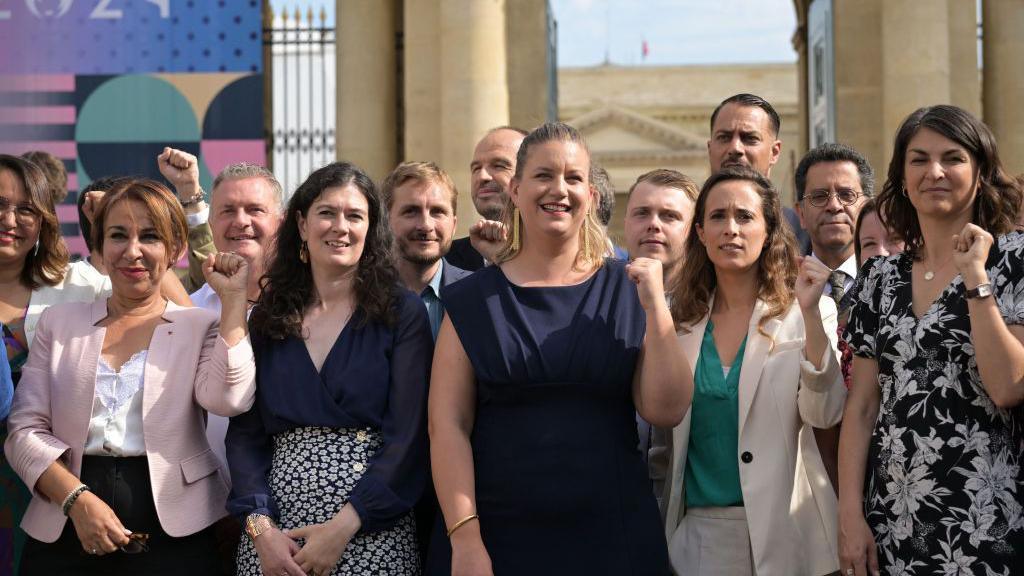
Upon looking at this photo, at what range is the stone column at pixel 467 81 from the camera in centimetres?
1284

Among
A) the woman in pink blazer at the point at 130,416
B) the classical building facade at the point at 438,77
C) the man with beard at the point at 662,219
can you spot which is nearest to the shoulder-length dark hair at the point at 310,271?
the woman in pink blazer at the point at 130,416

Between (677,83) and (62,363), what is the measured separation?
33.6 meters

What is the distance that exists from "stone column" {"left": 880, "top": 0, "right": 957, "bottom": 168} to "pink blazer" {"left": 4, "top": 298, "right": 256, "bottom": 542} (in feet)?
32.1

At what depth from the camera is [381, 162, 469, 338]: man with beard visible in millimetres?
5016

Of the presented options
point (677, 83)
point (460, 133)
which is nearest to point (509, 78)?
point (460, 133)

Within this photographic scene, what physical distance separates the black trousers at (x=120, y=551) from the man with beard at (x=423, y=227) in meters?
1.35

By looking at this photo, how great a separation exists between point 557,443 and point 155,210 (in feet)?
5.56

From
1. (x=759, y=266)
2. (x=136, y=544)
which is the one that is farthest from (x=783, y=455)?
(x=136, y=544)

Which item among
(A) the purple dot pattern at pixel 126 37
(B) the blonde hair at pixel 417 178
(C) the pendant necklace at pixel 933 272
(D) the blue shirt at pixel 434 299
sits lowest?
(D) the blue shirt at pixel 434 299

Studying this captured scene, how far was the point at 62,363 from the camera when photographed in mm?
4172

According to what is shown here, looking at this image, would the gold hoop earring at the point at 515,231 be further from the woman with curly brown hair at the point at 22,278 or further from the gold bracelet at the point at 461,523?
the woman with curly brown hair at the point at 22,278

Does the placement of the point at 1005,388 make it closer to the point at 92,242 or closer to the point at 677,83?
the point at 92,242

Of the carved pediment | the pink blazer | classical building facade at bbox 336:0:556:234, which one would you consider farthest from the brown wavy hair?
the carved pediment

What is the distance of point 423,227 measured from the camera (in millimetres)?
5027
